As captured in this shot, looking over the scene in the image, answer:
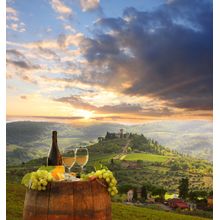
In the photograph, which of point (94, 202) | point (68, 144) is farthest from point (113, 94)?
point (94, 202)

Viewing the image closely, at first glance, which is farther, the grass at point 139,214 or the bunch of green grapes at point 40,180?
the grass at point 139,214

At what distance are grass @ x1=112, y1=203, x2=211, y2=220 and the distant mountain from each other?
2.99 feet

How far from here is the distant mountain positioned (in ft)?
19.2

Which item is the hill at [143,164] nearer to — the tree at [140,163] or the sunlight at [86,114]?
the tree at [140,163]

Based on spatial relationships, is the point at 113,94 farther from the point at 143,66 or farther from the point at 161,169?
the point at 161,169

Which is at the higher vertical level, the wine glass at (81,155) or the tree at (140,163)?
the wine glass at (81,155)

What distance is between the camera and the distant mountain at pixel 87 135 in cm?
587

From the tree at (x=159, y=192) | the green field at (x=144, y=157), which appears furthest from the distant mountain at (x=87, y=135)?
the tree at (x=159, y=192)

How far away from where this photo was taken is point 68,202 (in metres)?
2.52

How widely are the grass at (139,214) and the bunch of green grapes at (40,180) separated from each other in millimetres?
3444

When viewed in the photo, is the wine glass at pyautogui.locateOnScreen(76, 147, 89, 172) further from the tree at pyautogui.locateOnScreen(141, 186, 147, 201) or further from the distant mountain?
the tree at pyautogui.locateOnScreen(141, 186, 147, 201)

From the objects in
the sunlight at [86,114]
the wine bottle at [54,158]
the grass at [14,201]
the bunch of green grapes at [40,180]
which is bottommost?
the grass at [14,201]

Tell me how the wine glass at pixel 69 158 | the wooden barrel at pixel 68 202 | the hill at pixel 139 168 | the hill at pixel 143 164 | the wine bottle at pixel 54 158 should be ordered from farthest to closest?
the hill at pixel 143 164, the hill at pixel 139 168, the wine bottle at pixel 54 158, the wine glass at pixel 69 158, the wooden barrel at pixel 68 202
